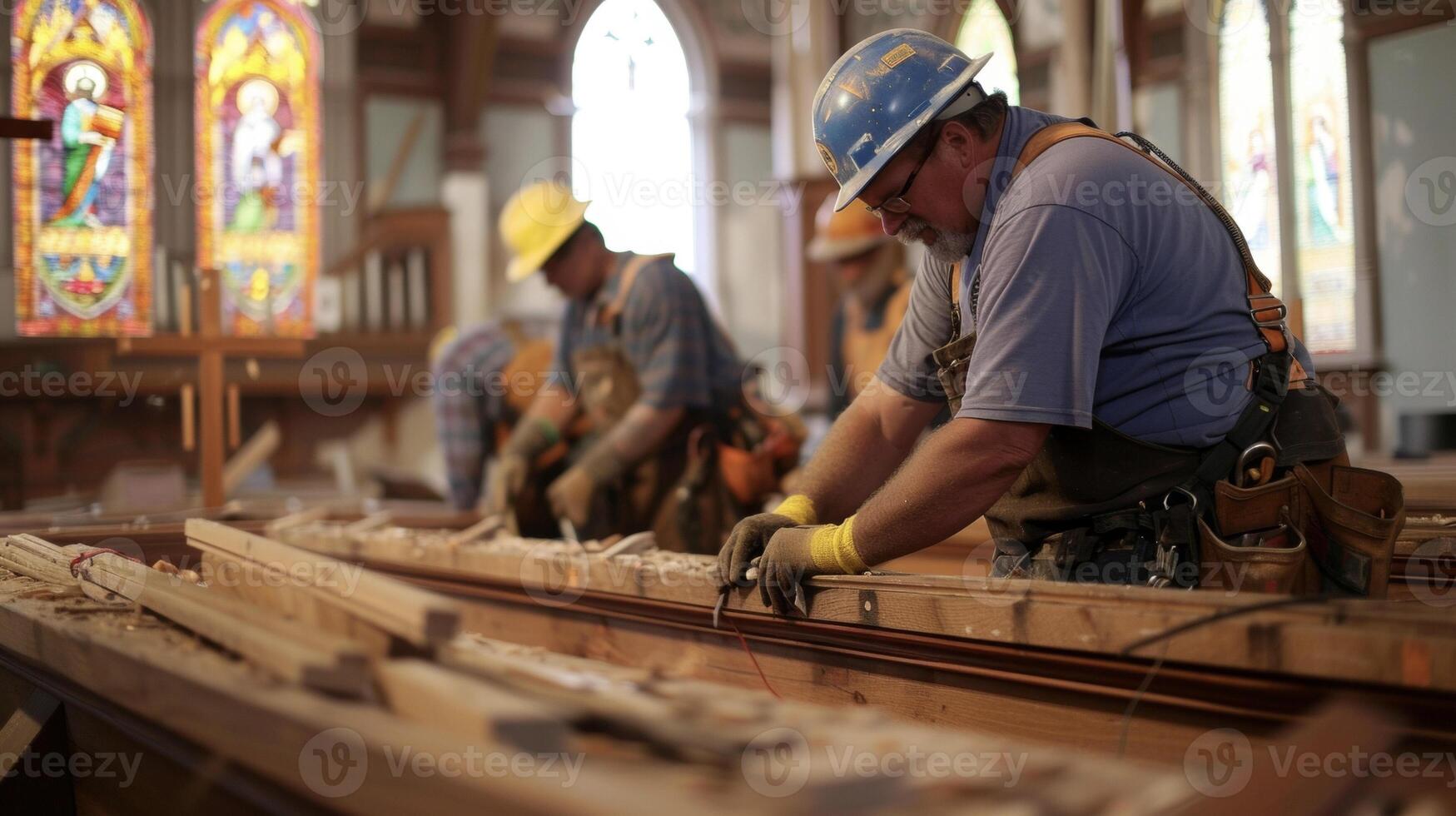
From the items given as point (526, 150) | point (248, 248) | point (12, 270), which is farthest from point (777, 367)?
point (12, 270)

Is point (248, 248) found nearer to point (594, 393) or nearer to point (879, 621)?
point (594, 393)

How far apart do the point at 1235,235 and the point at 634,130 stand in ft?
37.6

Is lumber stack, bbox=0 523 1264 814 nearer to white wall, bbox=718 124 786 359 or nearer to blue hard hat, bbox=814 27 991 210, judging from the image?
blue hard hat, bbox=814 27 991 210

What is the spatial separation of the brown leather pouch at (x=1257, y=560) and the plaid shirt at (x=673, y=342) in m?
2.33

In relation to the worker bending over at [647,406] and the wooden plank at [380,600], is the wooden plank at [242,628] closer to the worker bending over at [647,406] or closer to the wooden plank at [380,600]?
the wooden plank at [380,600]

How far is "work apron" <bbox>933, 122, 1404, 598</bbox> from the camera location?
74.3 inches

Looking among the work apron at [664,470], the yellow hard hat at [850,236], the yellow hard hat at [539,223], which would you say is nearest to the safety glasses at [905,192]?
the work apron at [664,470]

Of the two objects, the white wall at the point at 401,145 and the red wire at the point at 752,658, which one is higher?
the white wall at the point at 401,145

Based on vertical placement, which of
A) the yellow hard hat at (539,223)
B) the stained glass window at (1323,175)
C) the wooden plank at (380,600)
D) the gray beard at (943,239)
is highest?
the stained glass window at (1323,175)

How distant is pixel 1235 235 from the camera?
81.1 inches

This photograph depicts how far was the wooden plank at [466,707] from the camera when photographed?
1017 mm

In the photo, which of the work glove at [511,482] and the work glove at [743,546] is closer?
the work glove at [743,546]

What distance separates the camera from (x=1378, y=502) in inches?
76.4

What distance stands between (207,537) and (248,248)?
32.4 feet
